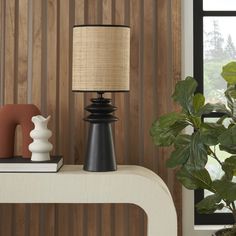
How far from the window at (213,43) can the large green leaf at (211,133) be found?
463mm

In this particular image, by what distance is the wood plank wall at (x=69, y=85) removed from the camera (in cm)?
232

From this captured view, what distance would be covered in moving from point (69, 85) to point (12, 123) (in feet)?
1.24

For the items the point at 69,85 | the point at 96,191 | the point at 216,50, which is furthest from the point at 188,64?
the point at 96,191

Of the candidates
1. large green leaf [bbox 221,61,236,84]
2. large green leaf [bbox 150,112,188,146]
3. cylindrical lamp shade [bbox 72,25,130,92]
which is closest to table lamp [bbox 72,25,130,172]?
cylindrical lamp shade [bbox 72,25,130,92]

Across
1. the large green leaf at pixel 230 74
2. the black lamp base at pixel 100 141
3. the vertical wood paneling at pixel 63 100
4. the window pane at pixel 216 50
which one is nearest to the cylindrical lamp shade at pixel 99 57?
the black lamp base at pixel 100 141

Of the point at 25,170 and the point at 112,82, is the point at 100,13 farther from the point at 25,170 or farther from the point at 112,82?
the point at 25,170

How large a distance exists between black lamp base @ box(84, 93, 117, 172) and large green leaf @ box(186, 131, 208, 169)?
328 millimetres

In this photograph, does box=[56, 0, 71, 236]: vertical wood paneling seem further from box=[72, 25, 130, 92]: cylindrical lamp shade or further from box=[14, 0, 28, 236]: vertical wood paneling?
box=[72, 25, 130, 92]: cylindrical lamp shade

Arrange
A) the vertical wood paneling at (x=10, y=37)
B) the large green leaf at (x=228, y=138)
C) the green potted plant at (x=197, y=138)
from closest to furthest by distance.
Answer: the large green leaf at (x=228, y=138), the green potted plant at (x=197, y=138), the vertical wood paneling at (x=10, y=37)

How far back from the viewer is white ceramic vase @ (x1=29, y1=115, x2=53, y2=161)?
2020 mm

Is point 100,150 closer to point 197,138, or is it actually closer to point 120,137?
point 120,137

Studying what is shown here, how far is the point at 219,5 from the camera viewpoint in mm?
2527

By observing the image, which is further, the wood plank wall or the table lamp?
the wood plank wall

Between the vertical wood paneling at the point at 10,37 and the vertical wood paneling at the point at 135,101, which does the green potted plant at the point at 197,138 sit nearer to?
the vertical wood paneling at the point at 135,101
